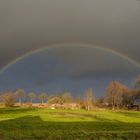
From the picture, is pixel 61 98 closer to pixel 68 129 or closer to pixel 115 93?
pixel 115 93

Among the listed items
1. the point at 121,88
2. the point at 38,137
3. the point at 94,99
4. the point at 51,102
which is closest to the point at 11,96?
the point at 51,102

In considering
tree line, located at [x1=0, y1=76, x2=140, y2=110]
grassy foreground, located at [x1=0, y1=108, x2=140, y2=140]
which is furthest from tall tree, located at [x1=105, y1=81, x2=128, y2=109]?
grassy foreground, located at [x1=0, y1=108, x2=140, y2=140]

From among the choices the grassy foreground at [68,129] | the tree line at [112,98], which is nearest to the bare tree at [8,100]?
the tree line at [112,98]

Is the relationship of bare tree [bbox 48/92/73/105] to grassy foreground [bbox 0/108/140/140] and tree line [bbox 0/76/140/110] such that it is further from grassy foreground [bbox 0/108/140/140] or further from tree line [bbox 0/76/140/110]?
grassy foreground [bbox 0/108/140/140]

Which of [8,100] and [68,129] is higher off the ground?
[8,100]

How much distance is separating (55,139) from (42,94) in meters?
168

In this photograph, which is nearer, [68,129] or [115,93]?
[68,129]

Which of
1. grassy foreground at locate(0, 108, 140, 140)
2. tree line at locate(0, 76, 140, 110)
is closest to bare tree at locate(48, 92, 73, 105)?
tree line at locate(0, 76, 140, 110)

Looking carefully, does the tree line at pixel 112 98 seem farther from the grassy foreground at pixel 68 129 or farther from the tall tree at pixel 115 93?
the grassy foreground at pixel 68 129

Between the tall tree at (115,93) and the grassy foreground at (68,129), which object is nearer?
the grassy foreground at (68,129)

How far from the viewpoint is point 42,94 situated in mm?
188875

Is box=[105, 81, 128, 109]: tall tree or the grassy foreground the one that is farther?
box=[105, 81, 128, 109]: tall tree

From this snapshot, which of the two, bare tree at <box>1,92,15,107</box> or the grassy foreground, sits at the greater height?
bare tree at <box>1,92,15,107</box>

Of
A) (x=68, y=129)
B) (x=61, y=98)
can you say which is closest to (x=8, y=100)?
(x=61, y=98)
